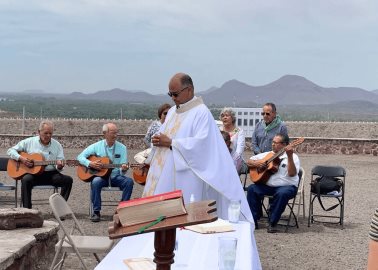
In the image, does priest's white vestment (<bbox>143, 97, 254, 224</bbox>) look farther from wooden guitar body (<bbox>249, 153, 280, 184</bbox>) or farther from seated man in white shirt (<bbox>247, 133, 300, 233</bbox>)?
wooden guitar body (<bbox>249, 153, 280, 184</bbox>)

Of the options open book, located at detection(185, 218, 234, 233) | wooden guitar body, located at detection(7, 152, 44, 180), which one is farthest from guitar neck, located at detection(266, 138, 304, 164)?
open book, located at detection(185, 218, 234, 233)

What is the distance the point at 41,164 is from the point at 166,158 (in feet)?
10.2

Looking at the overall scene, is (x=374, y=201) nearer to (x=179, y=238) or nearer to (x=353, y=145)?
(x=179, y=238)

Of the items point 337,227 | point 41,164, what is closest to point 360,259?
point 337,227

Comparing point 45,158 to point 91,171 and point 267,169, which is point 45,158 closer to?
point 91,171

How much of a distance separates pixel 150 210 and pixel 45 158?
6.14m

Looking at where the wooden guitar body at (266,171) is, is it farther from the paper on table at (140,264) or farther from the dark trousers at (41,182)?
the paper on table at (140,264)

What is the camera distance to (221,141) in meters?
5.28

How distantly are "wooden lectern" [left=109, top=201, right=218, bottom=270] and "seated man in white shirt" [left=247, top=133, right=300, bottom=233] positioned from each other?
16.9ft

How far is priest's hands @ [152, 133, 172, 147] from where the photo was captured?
511 centimetres

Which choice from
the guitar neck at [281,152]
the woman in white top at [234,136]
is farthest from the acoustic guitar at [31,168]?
the guitar neck at [281,152]

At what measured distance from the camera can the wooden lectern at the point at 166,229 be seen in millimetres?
2070

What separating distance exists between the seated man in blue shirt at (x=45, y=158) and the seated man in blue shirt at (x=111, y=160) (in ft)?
1.04

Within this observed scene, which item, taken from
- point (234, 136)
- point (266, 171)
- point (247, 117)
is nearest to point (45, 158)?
point (234, 136)
